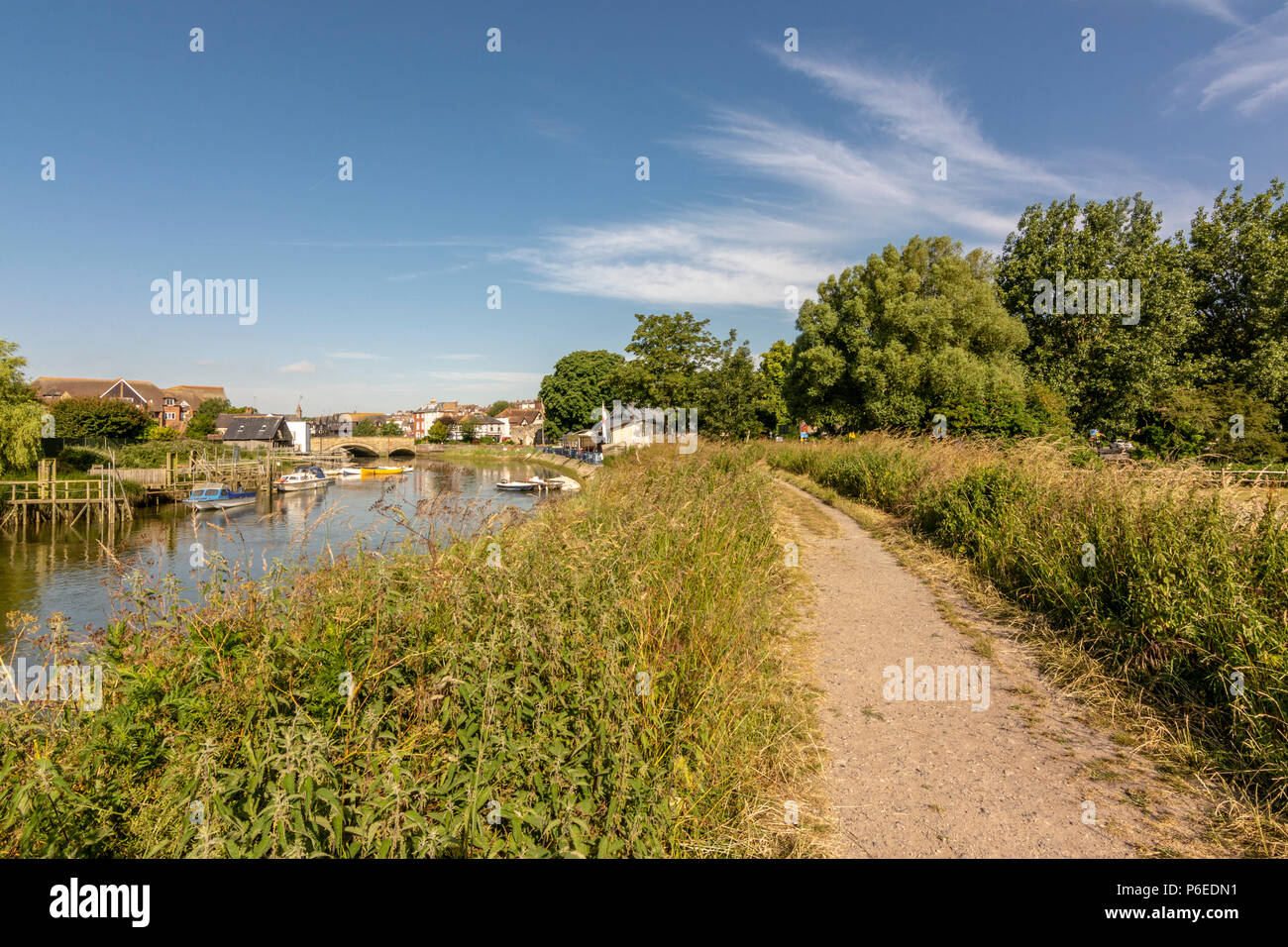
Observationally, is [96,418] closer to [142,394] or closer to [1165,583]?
[142,394]

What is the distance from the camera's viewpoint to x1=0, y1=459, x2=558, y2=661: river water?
159 inches

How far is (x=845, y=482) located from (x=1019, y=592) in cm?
969

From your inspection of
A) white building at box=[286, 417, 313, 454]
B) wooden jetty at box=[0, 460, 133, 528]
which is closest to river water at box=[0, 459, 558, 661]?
wooden jetty at box=[0, 460, 133, 528]

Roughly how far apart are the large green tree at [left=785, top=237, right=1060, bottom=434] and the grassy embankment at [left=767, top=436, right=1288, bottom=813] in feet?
45.8

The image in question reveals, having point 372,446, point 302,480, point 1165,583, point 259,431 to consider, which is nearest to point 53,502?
point 302,480

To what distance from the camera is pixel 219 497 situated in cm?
4088

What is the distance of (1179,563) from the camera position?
16.8 ft

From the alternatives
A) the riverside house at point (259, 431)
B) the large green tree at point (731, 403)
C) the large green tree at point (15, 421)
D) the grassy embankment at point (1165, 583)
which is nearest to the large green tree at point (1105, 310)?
the large green tree at point (731, 403)

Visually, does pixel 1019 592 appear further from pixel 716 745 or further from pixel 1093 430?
pixel 1093 430

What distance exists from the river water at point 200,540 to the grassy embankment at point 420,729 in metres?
0.32

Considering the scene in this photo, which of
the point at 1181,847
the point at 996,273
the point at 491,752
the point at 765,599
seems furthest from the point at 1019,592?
the point at 996,273

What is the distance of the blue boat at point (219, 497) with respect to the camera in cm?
4038

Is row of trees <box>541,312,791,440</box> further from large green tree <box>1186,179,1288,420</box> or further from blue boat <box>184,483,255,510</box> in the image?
blue boat <box>184,483,255,510</box>

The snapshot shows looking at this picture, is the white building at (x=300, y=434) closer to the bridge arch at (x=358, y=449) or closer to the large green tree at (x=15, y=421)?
the bridge arch at (x=358, y=449)
